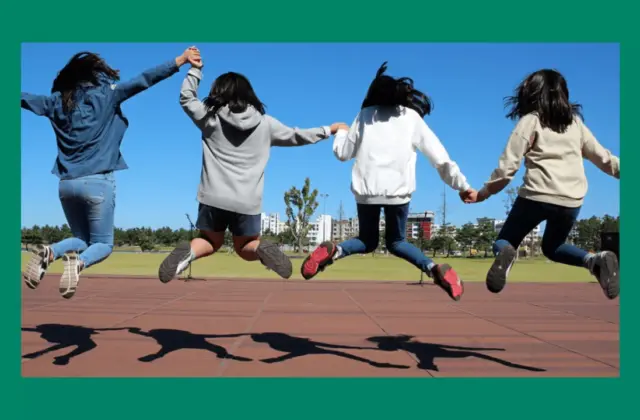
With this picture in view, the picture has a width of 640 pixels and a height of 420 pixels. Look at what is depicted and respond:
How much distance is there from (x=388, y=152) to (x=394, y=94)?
0.46 metres

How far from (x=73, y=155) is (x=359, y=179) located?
2.20 m

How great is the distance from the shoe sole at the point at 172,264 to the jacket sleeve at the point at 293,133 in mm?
1088

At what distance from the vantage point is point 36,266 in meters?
3.98

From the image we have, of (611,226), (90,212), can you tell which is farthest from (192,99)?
(611,226)

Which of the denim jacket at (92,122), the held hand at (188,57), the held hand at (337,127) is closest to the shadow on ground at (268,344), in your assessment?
the denim jacket at (92,122)

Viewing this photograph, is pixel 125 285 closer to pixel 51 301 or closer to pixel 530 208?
pixel 51 301

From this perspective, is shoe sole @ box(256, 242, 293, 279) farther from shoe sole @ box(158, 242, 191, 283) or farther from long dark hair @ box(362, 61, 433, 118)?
long dark hair @ box(362, 61, 433, 118)

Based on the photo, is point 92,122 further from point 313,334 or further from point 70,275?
point 313,334

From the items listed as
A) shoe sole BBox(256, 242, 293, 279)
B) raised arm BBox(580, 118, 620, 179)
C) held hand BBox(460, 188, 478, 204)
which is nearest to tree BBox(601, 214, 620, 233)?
raised arm BBox(580, 118, 620, 179)

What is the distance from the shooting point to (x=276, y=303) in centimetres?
1338

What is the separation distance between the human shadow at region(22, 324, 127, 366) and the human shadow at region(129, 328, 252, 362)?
0.71 m

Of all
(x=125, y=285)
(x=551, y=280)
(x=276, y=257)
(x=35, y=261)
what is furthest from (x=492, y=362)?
(x=551, y=280)

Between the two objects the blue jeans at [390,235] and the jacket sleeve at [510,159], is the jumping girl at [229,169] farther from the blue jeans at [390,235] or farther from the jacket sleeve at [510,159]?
the jacket sleeve at [510,159]

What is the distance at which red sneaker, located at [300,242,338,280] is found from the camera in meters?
4.25
